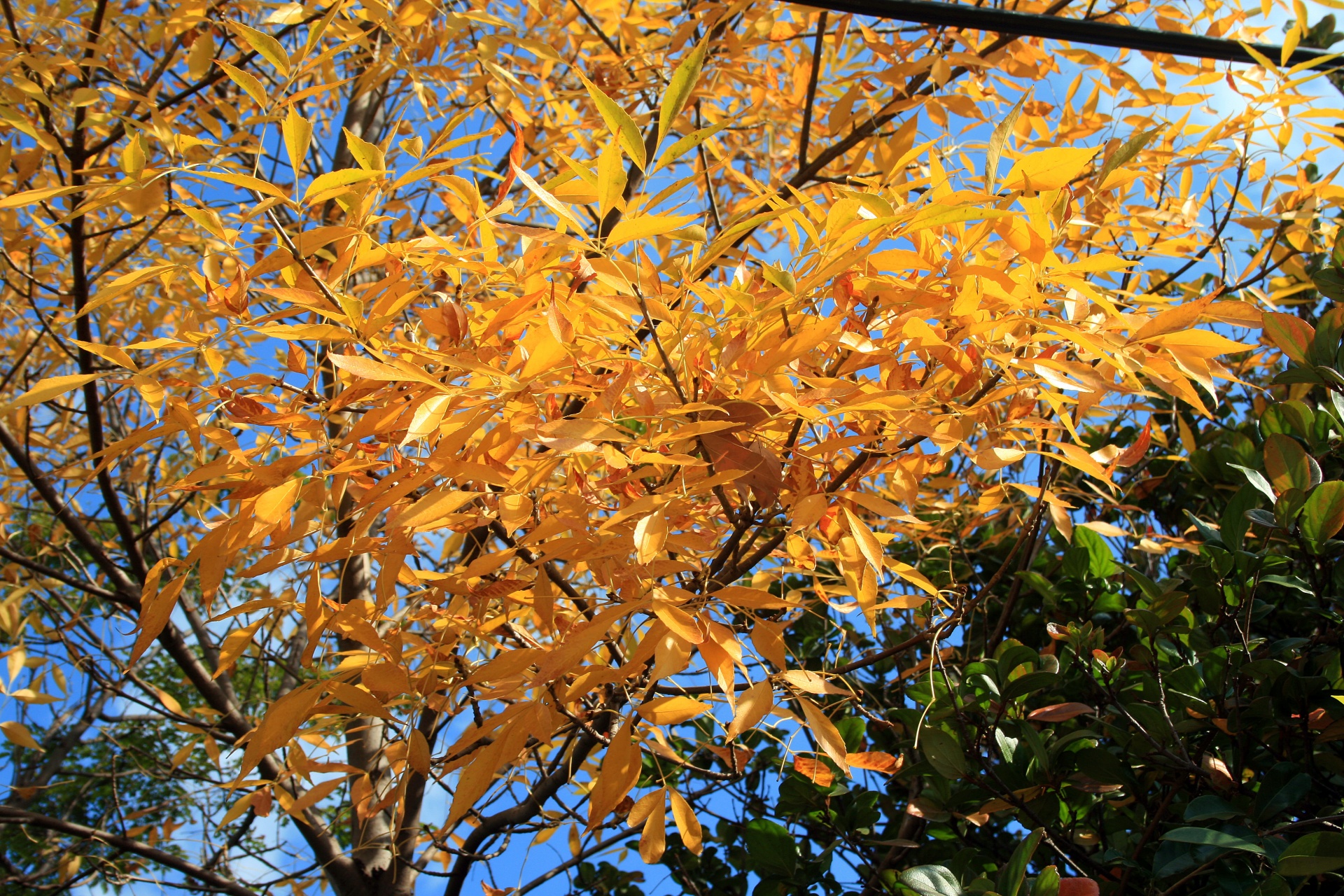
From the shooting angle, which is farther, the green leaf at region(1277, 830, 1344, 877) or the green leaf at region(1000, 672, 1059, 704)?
the green leaf at region(1000, 672, 1059, 704)

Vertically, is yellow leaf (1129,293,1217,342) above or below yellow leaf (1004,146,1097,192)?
below

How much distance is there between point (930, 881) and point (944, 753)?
26cm

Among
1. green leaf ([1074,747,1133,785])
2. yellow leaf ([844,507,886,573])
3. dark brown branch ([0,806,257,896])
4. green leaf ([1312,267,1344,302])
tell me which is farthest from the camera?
dark brown branch ([0,806,257,896])

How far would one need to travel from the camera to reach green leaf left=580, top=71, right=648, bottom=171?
59 centimetres

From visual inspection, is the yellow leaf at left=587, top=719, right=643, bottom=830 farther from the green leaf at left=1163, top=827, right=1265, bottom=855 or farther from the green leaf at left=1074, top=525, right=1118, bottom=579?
the green leaf at left=1074, top=525, right=1118, bottom=579

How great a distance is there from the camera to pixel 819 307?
785 mm

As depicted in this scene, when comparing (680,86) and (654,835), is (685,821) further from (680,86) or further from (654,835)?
(680,86)

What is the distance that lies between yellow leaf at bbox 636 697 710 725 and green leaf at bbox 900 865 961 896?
250 millimetres

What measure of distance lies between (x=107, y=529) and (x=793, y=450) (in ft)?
10.7

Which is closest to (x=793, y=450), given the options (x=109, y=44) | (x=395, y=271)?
(x=395, y=271)

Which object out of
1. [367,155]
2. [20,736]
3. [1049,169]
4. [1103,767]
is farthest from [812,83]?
[20,736]

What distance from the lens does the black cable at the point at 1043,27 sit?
120 centimetres

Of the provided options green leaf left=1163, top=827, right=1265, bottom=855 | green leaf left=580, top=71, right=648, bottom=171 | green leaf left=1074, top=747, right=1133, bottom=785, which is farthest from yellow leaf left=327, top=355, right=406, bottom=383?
green leaf left=1074, top=747, right=1133, bottom=785

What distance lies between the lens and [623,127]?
60cm
